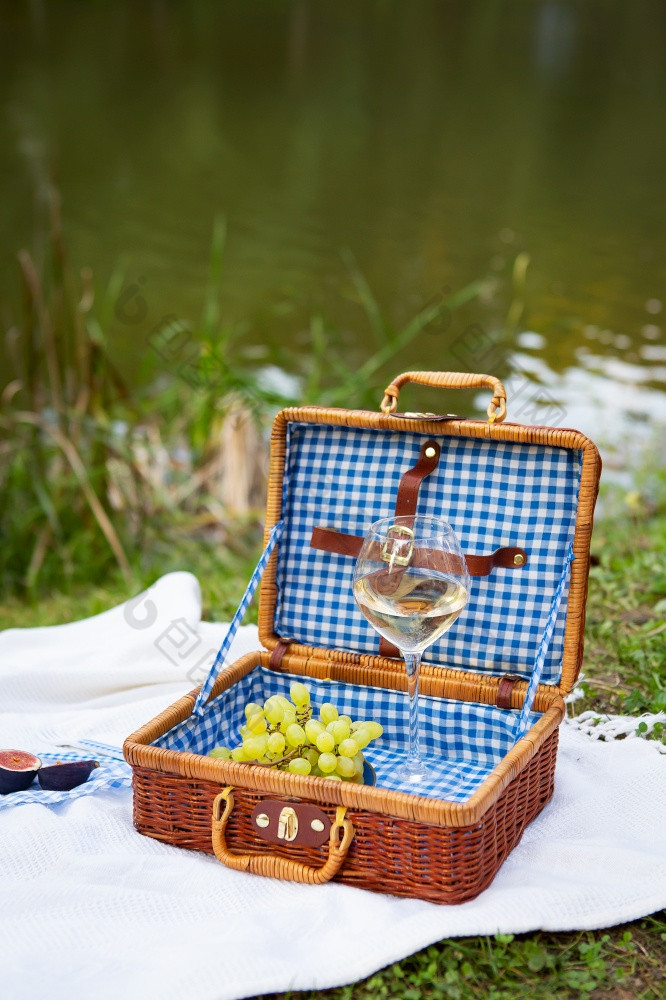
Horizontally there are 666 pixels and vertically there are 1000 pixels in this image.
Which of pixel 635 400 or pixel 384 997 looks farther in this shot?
pixel 635 400

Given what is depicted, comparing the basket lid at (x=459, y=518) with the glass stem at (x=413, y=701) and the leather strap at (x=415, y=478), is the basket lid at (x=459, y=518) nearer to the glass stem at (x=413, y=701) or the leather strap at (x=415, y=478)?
the leather strap at (x=415, y=478)

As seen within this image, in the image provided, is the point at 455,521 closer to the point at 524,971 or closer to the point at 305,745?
the point at 305,745

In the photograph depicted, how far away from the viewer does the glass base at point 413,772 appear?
4.92 ft

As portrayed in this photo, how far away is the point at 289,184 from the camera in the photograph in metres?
6.43

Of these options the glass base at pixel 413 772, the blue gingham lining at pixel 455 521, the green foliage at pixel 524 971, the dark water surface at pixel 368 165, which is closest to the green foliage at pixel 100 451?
the dark water surface at pixel 368 165

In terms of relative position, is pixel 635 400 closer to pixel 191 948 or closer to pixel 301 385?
pixel 301 385

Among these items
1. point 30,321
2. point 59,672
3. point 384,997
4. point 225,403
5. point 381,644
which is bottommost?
point 384,997

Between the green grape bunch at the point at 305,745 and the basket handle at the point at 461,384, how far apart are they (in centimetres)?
51

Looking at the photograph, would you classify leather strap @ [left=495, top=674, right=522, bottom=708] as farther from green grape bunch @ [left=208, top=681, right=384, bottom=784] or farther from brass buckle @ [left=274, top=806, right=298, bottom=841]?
brass buckle @ [left=274, top=806, right=298, bottom=841]

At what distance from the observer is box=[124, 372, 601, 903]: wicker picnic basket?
4.19 feet

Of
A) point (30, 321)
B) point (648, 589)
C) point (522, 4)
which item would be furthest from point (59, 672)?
point (522, 4)

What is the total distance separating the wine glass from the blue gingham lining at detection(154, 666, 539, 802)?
Answer: 6.9 inches

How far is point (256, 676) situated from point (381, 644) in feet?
0.70

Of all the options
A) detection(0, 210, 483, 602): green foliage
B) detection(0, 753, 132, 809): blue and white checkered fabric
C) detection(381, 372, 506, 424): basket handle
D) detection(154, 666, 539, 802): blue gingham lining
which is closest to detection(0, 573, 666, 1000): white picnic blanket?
detection(0, 753, 132, 809): blue and white checkered fabric
